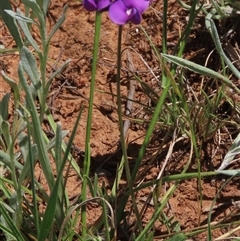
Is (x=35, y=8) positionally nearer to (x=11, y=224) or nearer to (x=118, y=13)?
(x=118, y=13)

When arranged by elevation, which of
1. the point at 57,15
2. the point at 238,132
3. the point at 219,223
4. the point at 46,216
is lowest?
the point at 219,223

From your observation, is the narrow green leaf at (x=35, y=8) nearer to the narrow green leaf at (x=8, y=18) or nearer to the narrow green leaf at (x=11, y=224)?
the narrow green leaf at (x=8, y=18)

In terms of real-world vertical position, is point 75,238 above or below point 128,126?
below

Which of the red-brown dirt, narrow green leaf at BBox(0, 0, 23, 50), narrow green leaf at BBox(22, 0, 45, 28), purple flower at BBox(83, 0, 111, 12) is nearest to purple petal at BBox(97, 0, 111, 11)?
purple flower at BBox(83, 0, 111, 12)

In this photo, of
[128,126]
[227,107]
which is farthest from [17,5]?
[227,107]

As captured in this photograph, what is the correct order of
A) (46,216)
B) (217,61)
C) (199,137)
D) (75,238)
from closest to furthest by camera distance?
(46,216) → (75,238) → (199,137) → (217,61)

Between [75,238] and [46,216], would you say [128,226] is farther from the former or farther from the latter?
[46,216]

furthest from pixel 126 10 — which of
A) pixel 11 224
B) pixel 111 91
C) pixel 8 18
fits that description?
pixel 111 91
